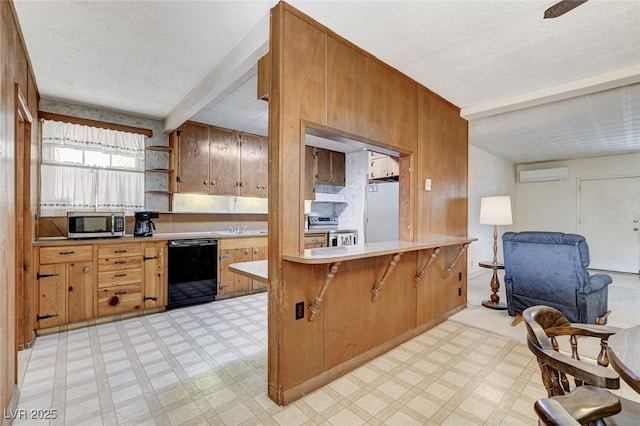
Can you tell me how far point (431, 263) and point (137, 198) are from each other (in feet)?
12.9

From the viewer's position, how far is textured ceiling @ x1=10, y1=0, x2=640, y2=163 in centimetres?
204

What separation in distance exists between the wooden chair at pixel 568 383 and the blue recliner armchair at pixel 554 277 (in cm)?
194

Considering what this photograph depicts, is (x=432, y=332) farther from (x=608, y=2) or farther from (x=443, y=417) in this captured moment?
(x=608, y=2)

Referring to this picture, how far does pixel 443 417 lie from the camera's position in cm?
185

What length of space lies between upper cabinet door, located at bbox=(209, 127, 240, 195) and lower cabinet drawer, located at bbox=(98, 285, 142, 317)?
1.69 metres

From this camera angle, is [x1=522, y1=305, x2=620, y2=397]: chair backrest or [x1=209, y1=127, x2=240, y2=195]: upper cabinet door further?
[x1=209, y1=127, x2=240, y2=195]: upper cabinet door

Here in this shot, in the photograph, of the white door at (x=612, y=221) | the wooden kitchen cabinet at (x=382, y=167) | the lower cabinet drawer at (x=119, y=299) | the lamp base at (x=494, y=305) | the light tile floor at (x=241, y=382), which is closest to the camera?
the light tile floor at (x=241, y=382)

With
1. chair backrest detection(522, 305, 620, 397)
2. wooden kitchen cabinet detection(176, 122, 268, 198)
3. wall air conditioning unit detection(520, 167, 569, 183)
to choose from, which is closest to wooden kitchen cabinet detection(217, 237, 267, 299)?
wooden kitchen cabinet detection(176, 122, 268, 198)

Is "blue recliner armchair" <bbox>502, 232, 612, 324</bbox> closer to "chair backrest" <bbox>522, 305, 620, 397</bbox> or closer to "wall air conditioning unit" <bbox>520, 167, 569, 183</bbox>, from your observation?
"chair backrest" <bbox>522, 305, 620, 397</bbox>

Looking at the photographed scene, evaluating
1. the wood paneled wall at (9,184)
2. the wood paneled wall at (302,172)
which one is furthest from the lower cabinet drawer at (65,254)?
the wood paneled wall at (302,172)

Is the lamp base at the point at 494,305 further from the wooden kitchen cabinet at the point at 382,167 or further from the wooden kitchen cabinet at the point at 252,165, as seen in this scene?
the wooden kitchen cabinet at the point at 252,165

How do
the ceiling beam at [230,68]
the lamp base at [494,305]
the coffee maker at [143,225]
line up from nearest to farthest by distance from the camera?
the ceiling beam at [230,68] → the lamp base at [494,305] → the coffee maker at [143,225]

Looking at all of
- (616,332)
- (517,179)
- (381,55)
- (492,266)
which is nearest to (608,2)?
(381,55)

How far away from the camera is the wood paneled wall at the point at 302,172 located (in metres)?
2.00
